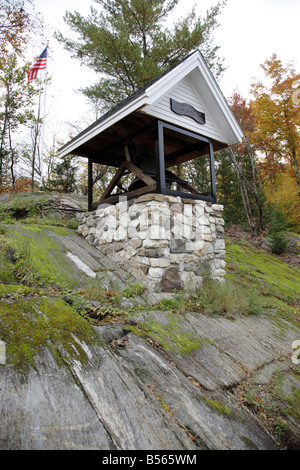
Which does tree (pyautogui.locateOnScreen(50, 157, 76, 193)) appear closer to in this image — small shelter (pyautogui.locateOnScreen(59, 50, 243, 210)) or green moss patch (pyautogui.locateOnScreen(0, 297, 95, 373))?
small shelter (pyautogui.locateOnScreen(59, 50, 243, 210))

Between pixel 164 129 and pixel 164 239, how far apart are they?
2.79 meters

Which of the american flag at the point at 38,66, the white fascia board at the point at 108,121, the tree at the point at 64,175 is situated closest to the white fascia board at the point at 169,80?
the white fascia board at the point at 108,121

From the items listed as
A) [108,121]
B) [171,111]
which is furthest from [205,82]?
[108,121]

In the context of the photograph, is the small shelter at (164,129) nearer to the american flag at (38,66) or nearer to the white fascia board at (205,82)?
the white fascia board at (205,82)

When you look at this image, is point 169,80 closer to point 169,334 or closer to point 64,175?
point 169,334

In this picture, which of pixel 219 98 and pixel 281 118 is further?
pixel 281 118

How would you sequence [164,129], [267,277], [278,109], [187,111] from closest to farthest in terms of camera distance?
[187,111], [164,129], [267,277], [278,109]

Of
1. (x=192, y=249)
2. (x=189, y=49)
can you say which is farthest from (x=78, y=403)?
(x=189, y=49)

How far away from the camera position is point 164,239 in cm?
472

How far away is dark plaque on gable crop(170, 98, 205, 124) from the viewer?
544cm

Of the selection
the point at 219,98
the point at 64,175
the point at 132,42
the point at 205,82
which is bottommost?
the point at 219,98

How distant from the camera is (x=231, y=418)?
7.80ft
